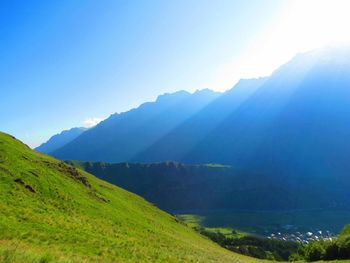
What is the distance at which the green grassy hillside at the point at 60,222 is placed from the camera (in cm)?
2320

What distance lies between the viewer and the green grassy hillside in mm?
23203

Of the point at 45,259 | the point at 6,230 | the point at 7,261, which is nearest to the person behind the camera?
the point at 7,261

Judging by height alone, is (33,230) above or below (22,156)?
below

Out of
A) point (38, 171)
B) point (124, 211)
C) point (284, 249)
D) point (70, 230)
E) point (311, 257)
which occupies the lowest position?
point (284, 249)

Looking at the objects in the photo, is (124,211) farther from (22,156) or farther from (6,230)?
(6,230)

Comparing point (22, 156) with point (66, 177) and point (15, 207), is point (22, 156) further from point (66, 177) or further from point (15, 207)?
point (15, 207)

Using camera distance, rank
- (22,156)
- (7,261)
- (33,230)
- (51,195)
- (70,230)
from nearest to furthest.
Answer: (7,261)
(33,230)
(70,230)
(51,195)
(22,156)

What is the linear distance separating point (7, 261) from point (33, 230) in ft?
51.7

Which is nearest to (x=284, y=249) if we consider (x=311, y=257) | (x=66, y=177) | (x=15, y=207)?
(x=311, y=257)

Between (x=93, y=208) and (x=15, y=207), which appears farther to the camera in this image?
(x=93, y=208)

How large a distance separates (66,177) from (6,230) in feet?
112

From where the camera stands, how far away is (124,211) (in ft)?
200

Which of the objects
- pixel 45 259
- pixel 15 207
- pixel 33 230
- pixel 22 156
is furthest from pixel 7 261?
pixel 22 156

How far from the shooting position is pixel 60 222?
3344cm
